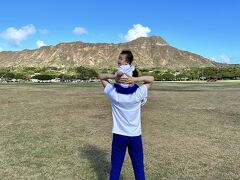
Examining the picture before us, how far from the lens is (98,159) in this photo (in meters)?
10.1

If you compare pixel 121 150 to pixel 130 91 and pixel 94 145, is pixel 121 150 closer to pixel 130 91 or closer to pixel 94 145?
pixel 130 91

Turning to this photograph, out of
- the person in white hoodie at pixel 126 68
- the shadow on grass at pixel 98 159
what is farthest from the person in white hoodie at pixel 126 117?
the shadow on grass at pixel 98 159

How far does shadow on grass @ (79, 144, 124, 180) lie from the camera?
345 inches

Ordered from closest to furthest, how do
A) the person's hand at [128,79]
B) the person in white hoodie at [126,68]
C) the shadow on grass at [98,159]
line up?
the person's hand at [128,79]
the person in white hoodie at [126,68]
the shadow on grass at [98,159]

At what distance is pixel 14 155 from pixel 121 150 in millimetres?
5324

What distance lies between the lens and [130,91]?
586 cm

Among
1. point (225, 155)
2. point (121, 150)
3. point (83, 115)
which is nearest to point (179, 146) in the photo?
A: point (225, 155)

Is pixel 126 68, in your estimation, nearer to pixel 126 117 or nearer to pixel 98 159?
pixel 126 117

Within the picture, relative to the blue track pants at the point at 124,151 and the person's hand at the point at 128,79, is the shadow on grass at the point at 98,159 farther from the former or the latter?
the person's hand at the point at 128,79

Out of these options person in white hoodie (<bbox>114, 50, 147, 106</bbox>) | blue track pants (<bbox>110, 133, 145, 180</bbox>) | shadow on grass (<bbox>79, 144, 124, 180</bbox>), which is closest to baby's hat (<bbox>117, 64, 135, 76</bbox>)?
person in white hoodie (<bbox>114, 50, 147, 106</bbox>)

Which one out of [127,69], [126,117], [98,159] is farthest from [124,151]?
[98,159]

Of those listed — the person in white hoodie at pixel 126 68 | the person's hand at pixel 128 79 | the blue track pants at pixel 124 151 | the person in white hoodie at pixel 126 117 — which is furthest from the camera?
the blue track pants at pixel 124 151

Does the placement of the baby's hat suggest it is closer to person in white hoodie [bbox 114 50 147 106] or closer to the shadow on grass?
person in white hoodie [bbox 114 50 147 106]

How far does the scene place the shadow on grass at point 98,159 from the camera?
8.77 metres
